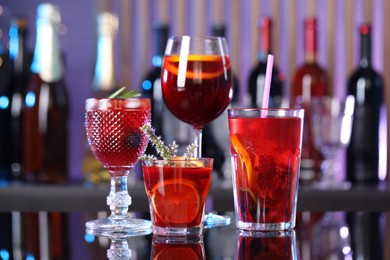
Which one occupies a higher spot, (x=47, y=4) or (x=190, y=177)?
(x=47, y=4)

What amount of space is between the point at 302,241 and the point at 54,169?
1.34m

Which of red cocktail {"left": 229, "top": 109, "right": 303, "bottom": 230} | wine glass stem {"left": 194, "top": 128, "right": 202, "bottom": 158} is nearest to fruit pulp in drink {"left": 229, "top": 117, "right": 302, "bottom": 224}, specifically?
red cocktail {"left": 229, "top": 109, "right": 303, "bottom": 230}

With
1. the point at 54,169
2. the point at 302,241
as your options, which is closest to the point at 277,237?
the point at 302,241

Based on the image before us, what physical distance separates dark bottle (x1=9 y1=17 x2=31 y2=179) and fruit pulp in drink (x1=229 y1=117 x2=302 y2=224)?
126 centimetres

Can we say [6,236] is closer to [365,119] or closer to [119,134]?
[119,134]

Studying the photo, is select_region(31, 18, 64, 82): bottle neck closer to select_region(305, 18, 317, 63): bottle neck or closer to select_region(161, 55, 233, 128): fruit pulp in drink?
select_region(305, 18, 317, 63): bottle neck

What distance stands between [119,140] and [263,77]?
3.85 ft

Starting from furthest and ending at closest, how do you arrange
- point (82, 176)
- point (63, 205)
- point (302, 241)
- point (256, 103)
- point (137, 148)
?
point (82, 176)
point (256, 103)
point (63, 205)
point (137, 148)
point (302, 241)

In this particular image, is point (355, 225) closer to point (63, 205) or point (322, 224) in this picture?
point (322, 224)

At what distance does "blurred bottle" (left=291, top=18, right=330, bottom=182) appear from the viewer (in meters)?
2.00

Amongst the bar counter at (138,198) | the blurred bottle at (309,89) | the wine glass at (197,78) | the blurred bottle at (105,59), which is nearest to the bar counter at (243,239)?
the wine glass at (197,78)

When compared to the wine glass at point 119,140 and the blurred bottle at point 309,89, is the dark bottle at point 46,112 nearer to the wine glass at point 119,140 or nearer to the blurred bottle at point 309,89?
the blurred bottle at point 309,89

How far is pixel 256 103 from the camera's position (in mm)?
2078

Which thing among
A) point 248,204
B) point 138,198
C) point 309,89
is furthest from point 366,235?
point 309,89
